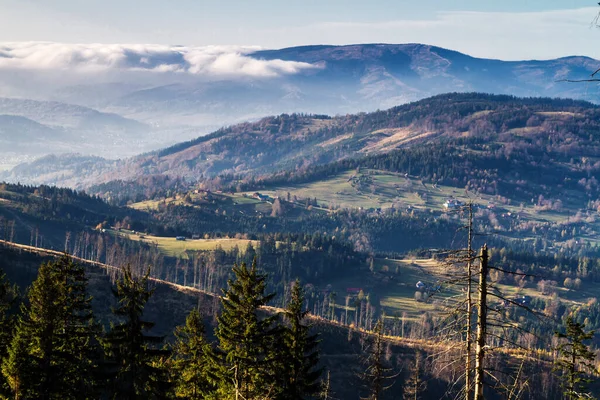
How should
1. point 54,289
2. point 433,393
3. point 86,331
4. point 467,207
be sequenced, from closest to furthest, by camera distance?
point 467,207
point 54,289
point 86,331
point 433,393

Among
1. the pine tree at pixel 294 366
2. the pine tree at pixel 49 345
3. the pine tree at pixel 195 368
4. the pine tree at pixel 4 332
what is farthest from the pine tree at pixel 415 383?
the pine tree at pixel 4 332

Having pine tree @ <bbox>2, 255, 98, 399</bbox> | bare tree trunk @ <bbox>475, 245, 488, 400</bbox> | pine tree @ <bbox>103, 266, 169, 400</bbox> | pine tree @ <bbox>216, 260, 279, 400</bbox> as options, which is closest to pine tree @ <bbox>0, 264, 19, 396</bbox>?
pine tree @ <bbox>2, 255, 98, 399</bbox>

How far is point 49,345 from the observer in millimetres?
44312

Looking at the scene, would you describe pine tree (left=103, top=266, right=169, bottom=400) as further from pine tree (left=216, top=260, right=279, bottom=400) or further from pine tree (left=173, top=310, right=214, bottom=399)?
pine tree (left=173, top=310, right=214, bottom=399)

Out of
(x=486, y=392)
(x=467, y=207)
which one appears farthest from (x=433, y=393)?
(x=467, y=207)

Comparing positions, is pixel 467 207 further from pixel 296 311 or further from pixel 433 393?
pixel 433 393

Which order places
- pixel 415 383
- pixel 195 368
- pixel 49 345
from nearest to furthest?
1. pixel 49 345
2. pixel 195 368
3. pixel 415 383

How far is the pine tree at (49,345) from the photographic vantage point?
43.7 m

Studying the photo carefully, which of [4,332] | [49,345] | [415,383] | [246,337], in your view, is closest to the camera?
[246,337]

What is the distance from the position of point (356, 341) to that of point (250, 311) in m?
114

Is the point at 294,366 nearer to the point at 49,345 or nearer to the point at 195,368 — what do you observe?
the point at 195,368

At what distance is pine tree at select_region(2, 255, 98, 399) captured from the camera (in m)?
43.7

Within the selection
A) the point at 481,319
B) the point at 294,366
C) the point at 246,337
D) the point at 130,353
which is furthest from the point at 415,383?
the point at 481,319

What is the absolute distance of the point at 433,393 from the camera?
143375mm
